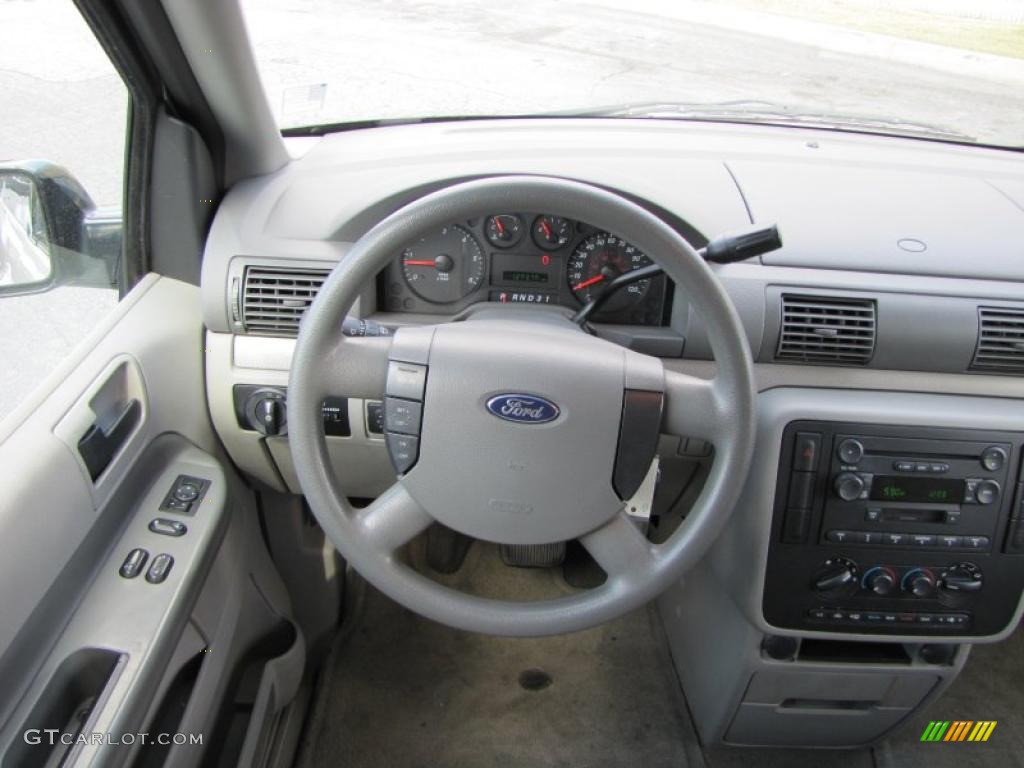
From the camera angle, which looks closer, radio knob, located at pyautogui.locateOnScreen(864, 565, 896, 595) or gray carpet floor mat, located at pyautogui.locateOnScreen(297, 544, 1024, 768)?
radio knob, located at pyautogui.locateOnScreen(864, 565, 896, 595)

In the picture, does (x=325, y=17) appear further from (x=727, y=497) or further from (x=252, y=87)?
(x=727, y=497)

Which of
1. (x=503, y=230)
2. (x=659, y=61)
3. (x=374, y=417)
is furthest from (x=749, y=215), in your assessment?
(x=659, y=61)

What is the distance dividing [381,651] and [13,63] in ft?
5.67

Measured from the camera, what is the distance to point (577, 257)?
1675 millimetres

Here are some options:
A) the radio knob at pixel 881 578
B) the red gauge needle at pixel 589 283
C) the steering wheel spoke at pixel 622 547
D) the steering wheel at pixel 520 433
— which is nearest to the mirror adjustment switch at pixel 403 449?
the steering wheel at pixel 520 433

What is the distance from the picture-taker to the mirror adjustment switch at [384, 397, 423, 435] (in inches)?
46.0

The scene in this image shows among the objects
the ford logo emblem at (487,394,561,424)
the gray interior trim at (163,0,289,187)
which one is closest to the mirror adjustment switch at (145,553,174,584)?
the ford logo emblem at (487,394,561,424)

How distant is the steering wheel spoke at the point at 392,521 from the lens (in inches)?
48.6

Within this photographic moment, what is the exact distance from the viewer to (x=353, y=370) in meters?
1.17

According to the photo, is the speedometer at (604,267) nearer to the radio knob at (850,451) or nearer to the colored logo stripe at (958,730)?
the radio knob at (850,451)

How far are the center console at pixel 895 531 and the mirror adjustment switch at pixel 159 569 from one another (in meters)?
1.14

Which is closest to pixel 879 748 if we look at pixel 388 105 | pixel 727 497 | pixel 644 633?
pixel 644 633

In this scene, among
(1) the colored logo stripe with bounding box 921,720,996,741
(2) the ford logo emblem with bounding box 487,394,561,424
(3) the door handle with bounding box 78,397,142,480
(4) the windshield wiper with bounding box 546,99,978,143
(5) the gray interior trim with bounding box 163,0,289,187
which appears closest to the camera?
(2) the ford logo emblem with bounding box 487,394,561,424

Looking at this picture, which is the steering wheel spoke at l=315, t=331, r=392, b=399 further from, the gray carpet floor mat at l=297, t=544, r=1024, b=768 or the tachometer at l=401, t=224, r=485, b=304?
the gray carpet floor mat at l=297, t=544, r=1024, b=768
